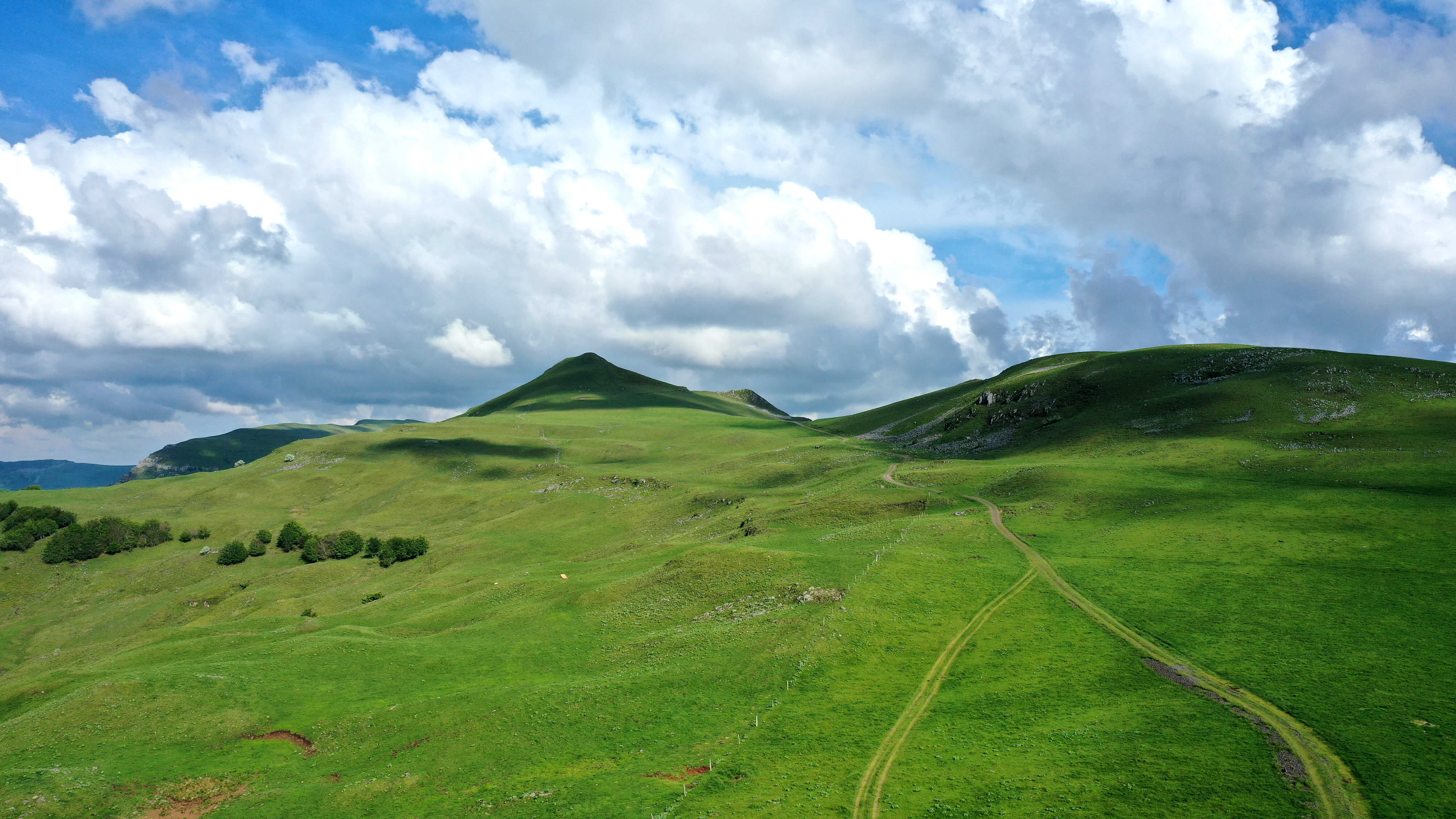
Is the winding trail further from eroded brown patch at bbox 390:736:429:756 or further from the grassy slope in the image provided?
eroded brown patch at bbox 390:736:429:756

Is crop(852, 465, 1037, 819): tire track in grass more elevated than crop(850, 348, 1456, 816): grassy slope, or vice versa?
crop(850, 348, 1456, 816): grassy slope

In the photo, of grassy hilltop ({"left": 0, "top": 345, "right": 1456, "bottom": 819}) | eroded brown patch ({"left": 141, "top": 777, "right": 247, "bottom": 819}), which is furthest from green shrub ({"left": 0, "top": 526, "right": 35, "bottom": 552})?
eroded brown patch ({"left": 141, "top": 777, "right": 247, "bottom": 819})

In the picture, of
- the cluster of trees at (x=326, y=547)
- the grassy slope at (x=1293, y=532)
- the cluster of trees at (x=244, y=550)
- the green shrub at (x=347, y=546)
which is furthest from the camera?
the cluster of trees at (x=244, y=550)

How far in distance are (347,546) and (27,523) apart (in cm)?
7427

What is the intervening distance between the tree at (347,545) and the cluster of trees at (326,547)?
5 centimetres

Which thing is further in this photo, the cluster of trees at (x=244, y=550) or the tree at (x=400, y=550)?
the cluster of trees at (x=244, y=550)

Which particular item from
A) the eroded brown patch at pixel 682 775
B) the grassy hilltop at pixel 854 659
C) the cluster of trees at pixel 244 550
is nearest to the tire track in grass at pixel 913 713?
the grassy hilltop at pixel 854 659

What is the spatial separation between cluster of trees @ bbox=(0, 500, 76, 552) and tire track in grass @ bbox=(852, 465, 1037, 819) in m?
183

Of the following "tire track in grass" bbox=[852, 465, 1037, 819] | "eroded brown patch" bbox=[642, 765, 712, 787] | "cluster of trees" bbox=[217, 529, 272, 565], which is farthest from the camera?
"cluster of trees" bbox=[217, 529, 272, 565]

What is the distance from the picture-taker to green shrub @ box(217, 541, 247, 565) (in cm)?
13650

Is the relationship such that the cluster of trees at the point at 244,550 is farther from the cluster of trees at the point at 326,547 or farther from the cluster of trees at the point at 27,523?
the cluster of trees at the point at 27,523

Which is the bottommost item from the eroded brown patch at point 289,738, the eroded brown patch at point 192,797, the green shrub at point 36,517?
the eroded brown patch at point 192,797

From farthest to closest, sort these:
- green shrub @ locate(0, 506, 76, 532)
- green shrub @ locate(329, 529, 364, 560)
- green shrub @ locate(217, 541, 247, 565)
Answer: green shrub @ locate(0, 506, 76, 532) → green shrub @ locate(217, 541, 247, 565) → green shrub @ locate(329, 529, 364, 560)

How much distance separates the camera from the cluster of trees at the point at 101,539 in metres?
139
